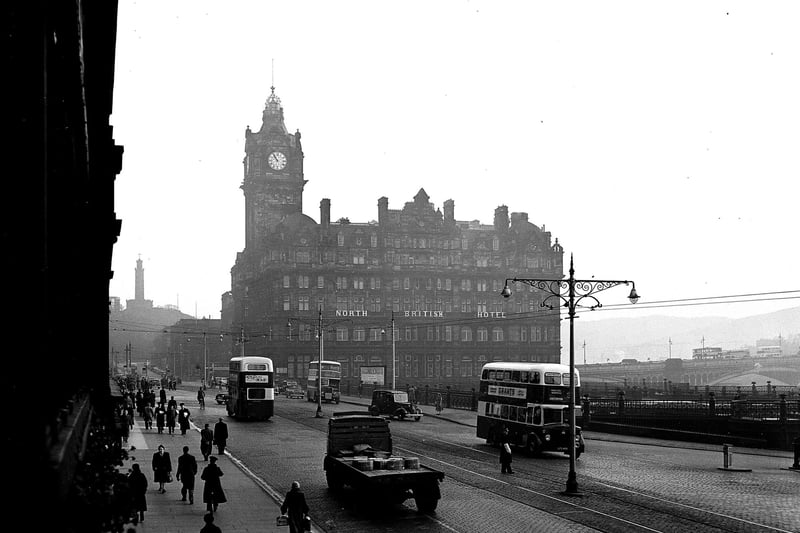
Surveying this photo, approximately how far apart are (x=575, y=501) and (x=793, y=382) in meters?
153

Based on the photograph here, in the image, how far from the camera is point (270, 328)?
118688 mm

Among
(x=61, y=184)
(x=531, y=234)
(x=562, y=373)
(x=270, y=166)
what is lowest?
(x=562, y=373)

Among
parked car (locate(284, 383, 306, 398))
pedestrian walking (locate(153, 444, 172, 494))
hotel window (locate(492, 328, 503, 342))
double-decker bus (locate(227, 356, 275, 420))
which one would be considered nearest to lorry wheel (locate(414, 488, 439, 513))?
pedestrian walking (locate(153, 444, 172, 494))

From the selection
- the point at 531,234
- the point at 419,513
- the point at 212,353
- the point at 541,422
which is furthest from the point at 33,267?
the point at 212,353

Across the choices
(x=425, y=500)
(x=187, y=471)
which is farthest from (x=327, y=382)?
(x=425, y=500)

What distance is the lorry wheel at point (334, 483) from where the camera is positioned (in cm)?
2555

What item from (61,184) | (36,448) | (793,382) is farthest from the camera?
(793,382)

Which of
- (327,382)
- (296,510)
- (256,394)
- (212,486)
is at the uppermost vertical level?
(296,510)

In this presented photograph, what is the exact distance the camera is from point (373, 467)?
75.3 feet

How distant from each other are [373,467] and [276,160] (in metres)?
117

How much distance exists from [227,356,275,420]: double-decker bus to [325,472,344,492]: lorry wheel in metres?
27.5

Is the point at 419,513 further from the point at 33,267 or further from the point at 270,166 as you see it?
the point at 270,166

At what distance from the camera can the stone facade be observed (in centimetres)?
12000

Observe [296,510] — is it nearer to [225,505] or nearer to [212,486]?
[212,486]
